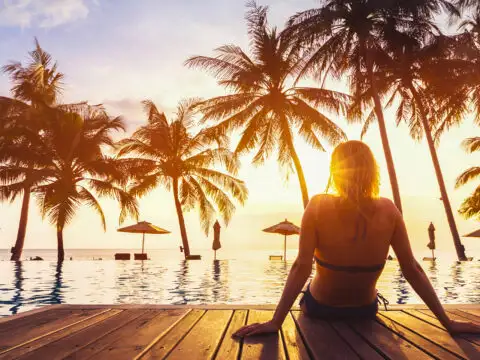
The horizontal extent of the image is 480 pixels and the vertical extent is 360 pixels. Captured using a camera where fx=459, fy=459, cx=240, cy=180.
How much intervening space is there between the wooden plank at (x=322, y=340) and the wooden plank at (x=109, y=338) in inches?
49.5

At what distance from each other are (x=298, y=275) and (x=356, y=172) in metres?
0.79

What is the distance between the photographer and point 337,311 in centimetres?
356

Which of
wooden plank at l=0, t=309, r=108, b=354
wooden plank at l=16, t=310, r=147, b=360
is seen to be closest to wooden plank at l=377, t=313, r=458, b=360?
wooden plank at l=16, t=310, r=147, b=360

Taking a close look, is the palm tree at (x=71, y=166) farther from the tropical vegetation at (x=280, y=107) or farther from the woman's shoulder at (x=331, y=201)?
the woman's shoulder at (x=331, y=201)

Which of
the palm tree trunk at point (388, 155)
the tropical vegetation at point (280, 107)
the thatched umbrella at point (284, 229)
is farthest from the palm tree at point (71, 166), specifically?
the palm tree trunk at point (388, 155)

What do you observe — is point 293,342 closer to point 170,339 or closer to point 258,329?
point 258,329

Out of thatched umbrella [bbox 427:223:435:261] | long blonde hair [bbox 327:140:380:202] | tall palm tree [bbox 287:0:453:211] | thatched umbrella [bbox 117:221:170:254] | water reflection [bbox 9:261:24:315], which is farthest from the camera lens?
thatched umbrella [bbox 427:223:435:261]

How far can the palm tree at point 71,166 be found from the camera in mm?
22859

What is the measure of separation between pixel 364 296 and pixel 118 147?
25.5 meters

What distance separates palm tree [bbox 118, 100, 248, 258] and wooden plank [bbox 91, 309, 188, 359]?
22874mm

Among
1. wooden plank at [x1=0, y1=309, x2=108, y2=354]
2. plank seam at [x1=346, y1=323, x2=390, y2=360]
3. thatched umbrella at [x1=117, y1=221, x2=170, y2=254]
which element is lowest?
wooden plank at [x1=0, y1=309, x2=108, y2=354]

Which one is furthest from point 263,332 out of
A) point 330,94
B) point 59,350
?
point 330,94

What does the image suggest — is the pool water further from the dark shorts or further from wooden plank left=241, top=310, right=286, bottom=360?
wooden plank left=241, top=310, right=286, bottom=360

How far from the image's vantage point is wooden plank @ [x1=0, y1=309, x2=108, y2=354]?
3.10 m
